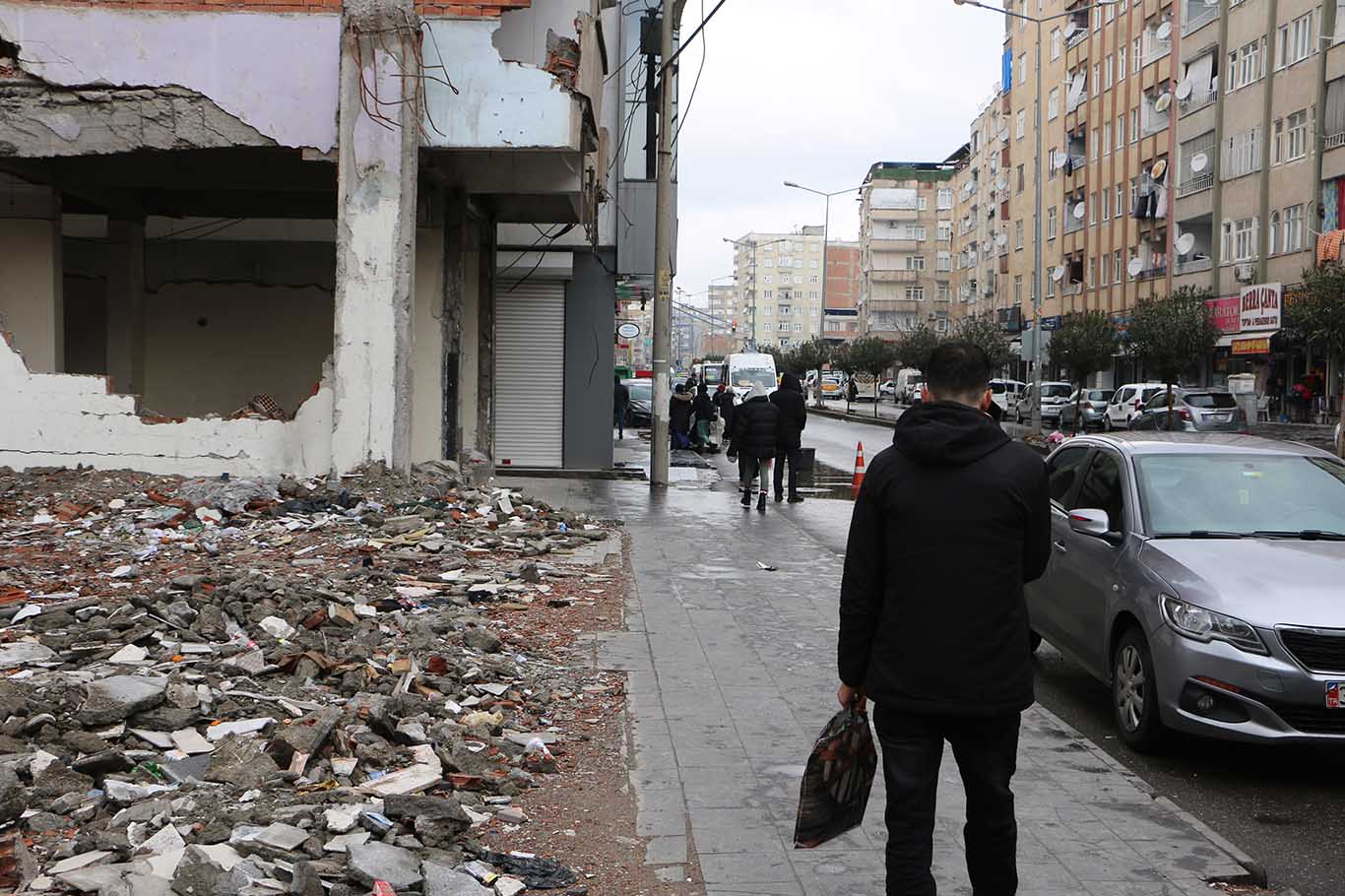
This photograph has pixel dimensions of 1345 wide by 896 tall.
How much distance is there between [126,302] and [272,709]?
49.4 ft

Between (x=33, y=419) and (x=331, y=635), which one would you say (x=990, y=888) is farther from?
(x=33, y=419)

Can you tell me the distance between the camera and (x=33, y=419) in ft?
48.2

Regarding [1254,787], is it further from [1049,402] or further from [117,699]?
[1049,402]

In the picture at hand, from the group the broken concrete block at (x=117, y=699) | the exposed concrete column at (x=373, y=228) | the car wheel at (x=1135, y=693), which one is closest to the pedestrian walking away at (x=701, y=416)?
the exposed concrete column at (x=373, y=228)

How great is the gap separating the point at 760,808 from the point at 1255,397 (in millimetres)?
45034

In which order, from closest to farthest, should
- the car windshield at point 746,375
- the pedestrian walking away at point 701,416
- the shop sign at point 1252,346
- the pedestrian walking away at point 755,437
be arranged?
the pedestrian walking away at point 755,437 < the pedestrian walking away at point 701,416 < the shop sign at point 1252,346 < the car windshield at point 746,375

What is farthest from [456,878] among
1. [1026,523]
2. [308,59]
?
[308,59]

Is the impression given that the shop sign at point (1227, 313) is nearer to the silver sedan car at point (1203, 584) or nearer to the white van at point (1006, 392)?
the white van at point (1006, 392)

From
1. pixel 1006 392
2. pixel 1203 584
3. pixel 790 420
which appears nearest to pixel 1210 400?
pixel 1006 392

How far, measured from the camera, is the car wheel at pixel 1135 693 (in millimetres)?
6652

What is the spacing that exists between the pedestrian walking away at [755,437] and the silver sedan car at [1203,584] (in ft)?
34.0

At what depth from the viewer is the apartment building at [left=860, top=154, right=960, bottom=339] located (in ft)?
394

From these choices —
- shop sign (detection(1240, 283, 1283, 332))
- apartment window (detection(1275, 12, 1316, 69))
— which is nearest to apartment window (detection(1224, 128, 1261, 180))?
apartment window (detection(1275, 12, 1316, 69))

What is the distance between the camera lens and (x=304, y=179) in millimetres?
17281
